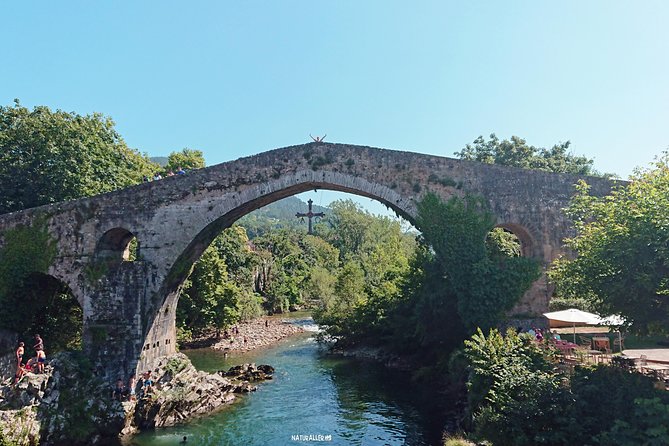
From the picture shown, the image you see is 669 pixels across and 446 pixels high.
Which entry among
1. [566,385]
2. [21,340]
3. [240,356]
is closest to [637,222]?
[566,385]

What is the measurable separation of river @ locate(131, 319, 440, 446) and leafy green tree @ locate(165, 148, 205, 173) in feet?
39.3

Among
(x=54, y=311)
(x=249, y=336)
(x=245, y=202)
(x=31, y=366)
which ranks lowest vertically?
(x=249, y=336)

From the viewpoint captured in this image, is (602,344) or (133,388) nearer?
(602,344)

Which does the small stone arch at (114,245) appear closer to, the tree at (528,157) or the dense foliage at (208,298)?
the dense foliage at (208,298)

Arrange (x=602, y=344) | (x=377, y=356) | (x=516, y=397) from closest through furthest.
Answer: (x=516, y=397) → (x=602, y=344) → (x=377, y=356)

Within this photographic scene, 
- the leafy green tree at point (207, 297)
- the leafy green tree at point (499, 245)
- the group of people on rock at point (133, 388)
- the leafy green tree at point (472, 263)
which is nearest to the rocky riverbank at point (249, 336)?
the leafy green tree at point (207, 297)

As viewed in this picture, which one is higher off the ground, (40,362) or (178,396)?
(40,362)

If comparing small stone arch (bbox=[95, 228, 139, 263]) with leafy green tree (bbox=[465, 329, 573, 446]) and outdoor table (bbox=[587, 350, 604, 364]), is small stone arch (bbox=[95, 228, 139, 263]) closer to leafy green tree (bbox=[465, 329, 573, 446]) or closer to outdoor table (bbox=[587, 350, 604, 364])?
leafy green tree (bbox=[465, 329, 573, 446])

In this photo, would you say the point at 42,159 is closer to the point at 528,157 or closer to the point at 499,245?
the point at 499,245

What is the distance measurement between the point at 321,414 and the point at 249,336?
53.0ft

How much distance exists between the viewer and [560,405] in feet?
28.8

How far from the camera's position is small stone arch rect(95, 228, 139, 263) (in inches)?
603

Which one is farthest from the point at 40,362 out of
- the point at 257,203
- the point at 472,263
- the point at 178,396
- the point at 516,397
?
the point at 472,263

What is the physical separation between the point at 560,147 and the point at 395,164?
2329cm
